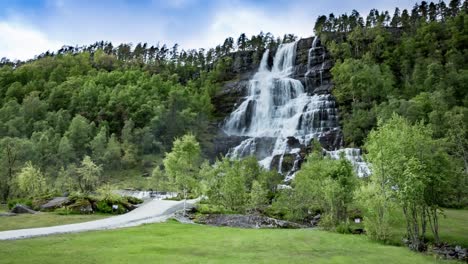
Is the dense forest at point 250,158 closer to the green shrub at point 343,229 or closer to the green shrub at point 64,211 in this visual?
the green shrub at point 343,229

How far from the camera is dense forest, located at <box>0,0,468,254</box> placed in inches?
1008

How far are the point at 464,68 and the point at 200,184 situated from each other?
253ft

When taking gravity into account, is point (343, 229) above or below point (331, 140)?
below

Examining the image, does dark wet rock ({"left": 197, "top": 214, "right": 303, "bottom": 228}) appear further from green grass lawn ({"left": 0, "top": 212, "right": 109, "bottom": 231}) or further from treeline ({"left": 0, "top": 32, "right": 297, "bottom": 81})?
treeline ({"left": 0, "top": 32, "right": 297, "bottom": 81})

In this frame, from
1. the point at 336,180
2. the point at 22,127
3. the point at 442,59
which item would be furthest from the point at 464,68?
the point at 22,127

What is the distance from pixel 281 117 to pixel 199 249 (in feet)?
254

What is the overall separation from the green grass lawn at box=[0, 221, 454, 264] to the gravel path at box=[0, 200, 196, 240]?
268 centimetres

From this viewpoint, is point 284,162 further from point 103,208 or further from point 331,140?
point 103,208

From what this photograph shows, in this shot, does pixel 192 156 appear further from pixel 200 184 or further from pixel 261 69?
pixel 261 69

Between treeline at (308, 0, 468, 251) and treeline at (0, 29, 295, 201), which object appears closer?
treeline at (308, 0, 468, 251)

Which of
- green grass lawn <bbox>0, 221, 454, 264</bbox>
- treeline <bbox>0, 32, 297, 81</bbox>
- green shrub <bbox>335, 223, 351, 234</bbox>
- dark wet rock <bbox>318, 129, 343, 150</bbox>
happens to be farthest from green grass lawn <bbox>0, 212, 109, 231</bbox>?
treeline <bbox>0, 32, 297, 81</bbox>

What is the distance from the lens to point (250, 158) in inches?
2149

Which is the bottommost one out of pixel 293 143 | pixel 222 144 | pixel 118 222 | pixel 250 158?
pixel 118 222

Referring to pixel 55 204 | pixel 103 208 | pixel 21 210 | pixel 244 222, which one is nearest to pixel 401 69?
pixel 244 222
